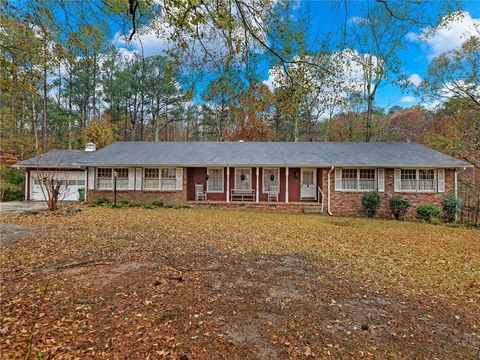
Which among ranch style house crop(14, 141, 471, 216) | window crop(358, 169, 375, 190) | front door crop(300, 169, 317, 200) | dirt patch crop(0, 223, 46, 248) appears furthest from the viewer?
front door crop(300, 169, 317, 200)

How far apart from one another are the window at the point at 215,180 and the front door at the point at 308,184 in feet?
15.1

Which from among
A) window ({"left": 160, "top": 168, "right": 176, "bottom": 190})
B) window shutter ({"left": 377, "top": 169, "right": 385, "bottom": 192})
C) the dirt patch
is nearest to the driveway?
the dirt patch

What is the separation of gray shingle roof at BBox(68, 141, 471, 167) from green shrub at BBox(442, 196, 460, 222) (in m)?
1.69

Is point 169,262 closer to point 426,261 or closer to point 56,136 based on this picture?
point 426,261

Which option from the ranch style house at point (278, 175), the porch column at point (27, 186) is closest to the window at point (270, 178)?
the ranch style house at point (278, 175)

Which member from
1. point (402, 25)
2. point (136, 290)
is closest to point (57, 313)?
point (136, 290)

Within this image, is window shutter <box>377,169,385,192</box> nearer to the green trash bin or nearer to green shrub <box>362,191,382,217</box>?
green shrub <box>362,191,382,217</box>

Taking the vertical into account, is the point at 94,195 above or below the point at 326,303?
above

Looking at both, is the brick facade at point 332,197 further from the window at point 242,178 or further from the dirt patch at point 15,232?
the dirt patch at point 15,232

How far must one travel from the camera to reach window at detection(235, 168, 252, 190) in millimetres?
15711

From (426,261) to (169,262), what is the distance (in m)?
5.51

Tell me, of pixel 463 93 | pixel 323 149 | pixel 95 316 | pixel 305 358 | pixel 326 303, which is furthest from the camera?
pixel 323 149

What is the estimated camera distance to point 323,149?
53.2ft

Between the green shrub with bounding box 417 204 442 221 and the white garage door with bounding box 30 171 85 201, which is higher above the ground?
the white garage door with bounding box 30 171 85 201
